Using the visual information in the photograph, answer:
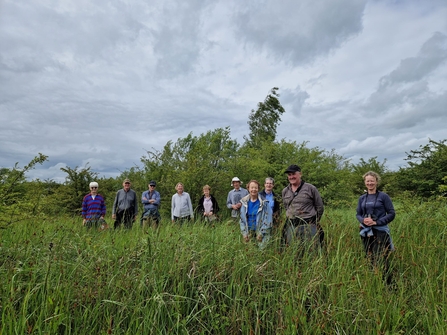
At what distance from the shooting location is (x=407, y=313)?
2719 millimetres

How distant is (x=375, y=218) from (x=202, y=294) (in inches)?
116

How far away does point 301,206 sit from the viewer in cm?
450

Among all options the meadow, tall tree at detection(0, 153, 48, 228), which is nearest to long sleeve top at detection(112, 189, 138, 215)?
tall tree at detection(0, 153, 48, 228)

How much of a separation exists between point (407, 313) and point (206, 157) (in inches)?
402

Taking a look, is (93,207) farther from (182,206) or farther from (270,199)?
(270,199)

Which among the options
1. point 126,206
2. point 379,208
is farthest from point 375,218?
point 126,206

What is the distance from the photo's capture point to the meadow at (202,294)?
260 centimetres

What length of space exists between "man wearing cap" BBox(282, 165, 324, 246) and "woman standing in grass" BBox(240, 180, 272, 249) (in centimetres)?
30

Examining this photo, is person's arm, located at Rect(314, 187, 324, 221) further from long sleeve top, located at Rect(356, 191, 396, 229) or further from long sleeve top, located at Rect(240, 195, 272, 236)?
long sleeve top, located at Rect(240, 195, 272, 236)

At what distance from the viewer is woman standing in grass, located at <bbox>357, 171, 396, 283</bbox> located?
4.34 m

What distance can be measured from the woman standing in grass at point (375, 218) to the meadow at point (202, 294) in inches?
19.7

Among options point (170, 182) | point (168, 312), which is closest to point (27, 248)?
point (168, 312)

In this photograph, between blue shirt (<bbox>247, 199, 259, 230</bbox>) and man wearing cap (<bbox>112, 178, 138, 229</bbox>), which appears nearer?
blue shirt (<bbox>247, 199, 259, 230</bbox>)

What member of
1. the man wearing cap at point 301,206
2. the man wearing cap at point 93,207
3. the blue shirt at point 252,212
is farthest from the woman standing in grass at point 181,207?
the man wearing cap at point 301,206
